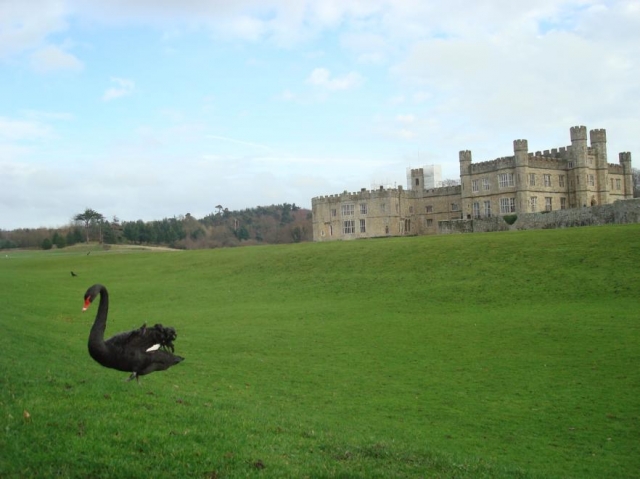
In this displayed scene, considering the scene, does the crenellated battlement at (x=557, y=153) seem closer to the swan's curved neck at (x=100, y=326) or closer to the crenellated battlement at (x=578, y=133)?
the crenellated battlement at (x=578, y=133)

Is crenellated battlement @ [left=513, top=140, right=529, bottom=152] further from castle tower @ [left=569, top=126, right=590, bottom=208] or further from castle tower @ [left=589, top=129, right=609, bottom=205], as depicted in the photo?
castle tower @ [left=589, top=129, right=609, bottom=205]

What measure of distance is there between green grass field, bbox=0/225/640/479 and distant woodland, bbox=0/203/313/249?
3171 inches

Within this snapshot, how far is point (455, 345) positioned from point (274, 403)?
321 inches

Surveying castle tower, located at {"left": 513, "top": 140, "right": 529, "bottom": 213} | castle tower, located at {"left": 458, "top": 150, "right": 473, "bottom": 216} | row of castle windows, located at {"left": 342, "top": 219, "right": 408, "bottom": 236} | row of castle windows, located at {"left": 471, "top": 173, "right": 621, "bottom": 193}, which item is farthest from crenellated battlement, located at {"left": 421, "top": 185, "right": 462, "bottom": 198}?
castle tower, located at {"left": 513, "top": 140, "right": 529, "bottom": 213}

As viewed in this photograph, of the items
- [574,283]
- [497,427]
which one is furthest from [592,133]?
[497,427]

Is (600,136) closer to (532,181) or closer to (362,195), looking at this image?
(532,181)

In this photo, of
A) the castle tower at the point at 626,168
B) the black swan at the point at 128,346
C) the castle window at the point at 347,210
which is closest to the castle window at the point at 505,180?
the castle tower at the point at 626,168

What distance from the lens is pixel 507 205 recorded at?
67.6 meters

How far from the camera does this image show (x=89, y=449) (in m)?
7.08

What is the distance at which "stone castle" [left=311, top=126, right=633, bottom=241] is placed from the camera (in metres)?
65.6

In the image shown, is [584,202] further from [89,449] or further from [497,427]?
[89,449]

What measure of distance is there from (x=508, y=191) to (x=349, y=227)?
83.7ft

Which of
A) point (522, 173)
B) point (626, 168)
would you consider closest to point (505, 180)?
point (522, 173)

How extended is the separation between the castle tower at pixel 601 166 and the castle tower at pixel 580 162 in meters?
2.02
